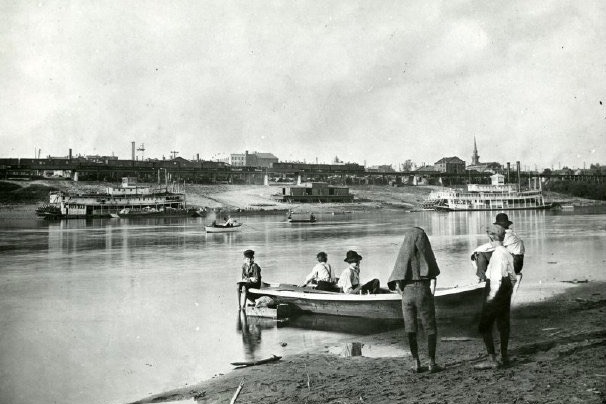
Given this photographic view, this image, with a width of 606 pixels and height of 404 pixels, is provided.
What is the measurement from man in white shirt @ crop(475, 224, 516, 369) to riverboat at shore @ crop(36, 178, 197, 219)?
3053 inches

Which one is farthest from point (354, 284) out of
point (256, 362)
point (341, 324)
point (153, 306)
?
point (153, 306)

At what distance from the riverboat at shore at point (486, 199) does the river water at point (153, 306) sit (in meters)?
64.2

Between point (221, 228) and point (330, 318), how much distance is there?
3844 centimetres

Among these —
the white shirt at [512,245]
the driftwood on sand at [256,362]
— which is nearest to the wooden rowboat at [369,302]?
the driftwood on sand at [256,362]

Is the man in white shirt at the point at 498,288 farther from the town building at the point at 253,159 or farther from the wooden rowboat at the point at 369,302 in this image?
the town building at the point at 253,159

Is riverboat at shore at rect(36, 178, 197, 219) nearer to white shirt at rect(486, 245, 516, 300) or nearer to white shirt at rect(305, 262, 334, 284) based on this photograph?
white shirt at rect(305, 262, 334, 284)

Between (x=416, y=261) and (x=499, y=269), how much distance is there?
123 cm

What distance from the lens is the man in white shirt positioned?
8.06 m

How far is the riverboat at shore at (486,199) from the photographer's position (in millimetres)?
105125

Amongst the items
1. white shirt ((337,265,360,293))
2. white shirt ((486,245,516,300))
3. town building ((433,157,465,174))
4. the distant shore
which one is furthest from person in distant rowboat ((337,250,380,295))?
town building ((433,157,465,174))

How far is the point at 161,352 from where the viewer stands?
12.5 metres

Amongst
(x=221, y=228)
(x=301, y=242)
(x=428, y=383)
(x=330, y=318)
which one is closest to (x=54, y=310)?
(x=330, y=318)

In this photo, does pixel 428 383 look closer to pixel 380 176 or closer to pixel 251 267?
pixel 251 267

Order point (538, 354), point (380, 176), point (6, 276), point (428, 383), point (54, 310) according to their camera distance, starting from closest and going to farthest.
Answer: point (428, 383) < point (538, 354) < point (54, 310) < point (6, 276) < point (380, 176)
